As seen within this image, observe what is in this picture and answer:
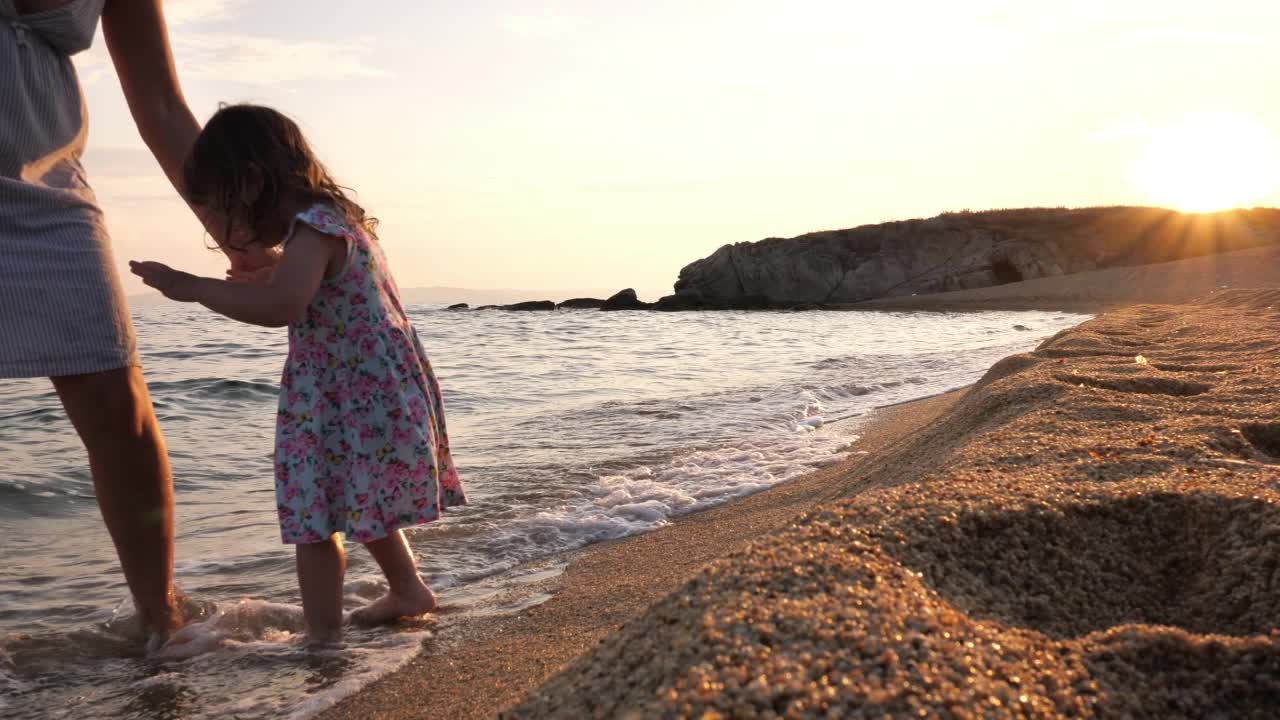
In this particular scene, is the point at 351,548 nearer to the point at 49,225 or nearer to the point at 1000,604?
the point at 49,225

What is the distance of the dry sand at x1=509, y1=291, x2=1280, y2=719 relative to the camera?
1.05 m

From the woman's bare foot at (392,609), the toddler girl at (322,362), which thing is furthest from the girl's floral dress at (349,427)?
the woman's bare foot at (392,609)

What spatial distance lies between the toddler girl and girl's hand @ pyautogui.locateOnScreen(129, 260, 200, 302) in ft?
0.54

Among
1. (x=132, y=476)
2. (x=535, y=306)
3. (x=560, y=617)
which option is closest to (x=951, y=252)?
(x=535, y=306)

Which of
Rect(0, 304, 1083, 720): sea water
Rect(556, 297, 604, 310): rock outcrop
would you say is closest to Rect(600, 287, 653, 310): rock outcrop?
Rect(556, 297, 604, 310): rock outcrop

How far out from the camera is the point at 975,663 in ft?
3.58

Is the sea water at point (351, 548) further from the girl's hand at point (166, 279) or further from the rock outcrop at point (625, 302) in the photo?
the rock outcrop at point (625, 302)

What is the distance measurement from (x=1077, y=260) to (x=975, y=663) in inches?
1443

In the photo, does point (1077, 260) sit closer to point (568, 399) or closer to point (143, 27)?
point (568, 399)

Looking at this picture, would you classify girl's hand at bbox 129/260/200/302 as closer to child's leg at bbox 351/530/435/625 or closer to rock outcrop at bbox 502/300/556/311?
child's leg at bbox 351/530/435/625

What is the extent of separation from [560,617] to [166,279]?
1202 millimetres

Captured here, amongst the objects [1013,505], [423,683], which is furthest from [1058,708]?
[423,683]

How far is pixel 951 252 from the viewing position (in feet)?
117

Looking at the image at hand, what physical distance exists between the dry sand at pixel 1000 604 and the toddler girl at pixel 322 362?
1.12 metres
